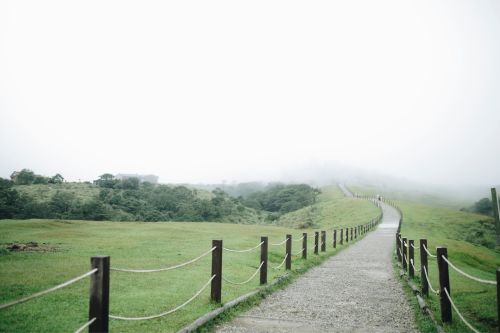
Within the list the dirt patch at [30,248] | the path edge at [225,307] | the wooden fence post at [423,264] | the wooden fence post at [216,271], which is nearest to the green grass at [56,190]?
the dirt patch at [30,248]

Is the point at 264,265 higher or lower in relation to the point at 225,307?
higher

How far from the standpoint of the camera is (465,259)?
26.7 metres

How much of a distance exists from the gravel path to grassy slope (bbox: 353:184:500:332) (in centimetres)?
109

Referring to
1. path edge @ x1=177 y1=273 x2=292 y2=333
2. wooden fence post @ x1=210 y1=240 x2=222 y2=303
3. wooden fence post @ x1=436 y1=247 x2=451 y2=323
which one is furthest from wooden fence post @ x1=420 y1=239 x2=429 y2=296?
wooden fence post @ x1=210 y1=240 x2=222 y2=303

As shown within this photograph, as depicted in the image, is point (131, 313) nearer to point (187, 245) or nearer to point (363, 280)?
point (363, 280)

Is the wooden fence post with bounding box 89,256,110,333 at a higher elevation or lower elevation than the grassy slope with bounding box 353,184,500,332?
higher

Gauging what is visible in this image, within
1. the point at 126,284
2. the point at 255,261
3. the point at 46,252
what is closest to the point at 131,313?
the point at 126,284

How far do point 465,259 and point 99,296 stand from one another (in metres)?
27.9

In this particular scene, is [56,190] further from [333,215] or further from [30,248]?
[30,248]

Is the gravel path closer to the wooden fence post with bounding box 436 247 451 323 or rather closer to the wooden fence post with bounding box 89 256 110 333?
the wooden fence post with bounding box 436 247 451 323

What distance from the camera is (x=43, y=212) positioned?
60.7m

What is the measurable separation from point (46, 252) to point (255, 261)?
31.6 ft

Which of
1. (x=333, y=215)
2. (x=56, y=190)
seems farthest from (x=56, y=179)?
(x=333, y=215)

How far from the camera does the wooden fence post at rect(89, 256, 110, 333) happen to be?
16.9 feet
